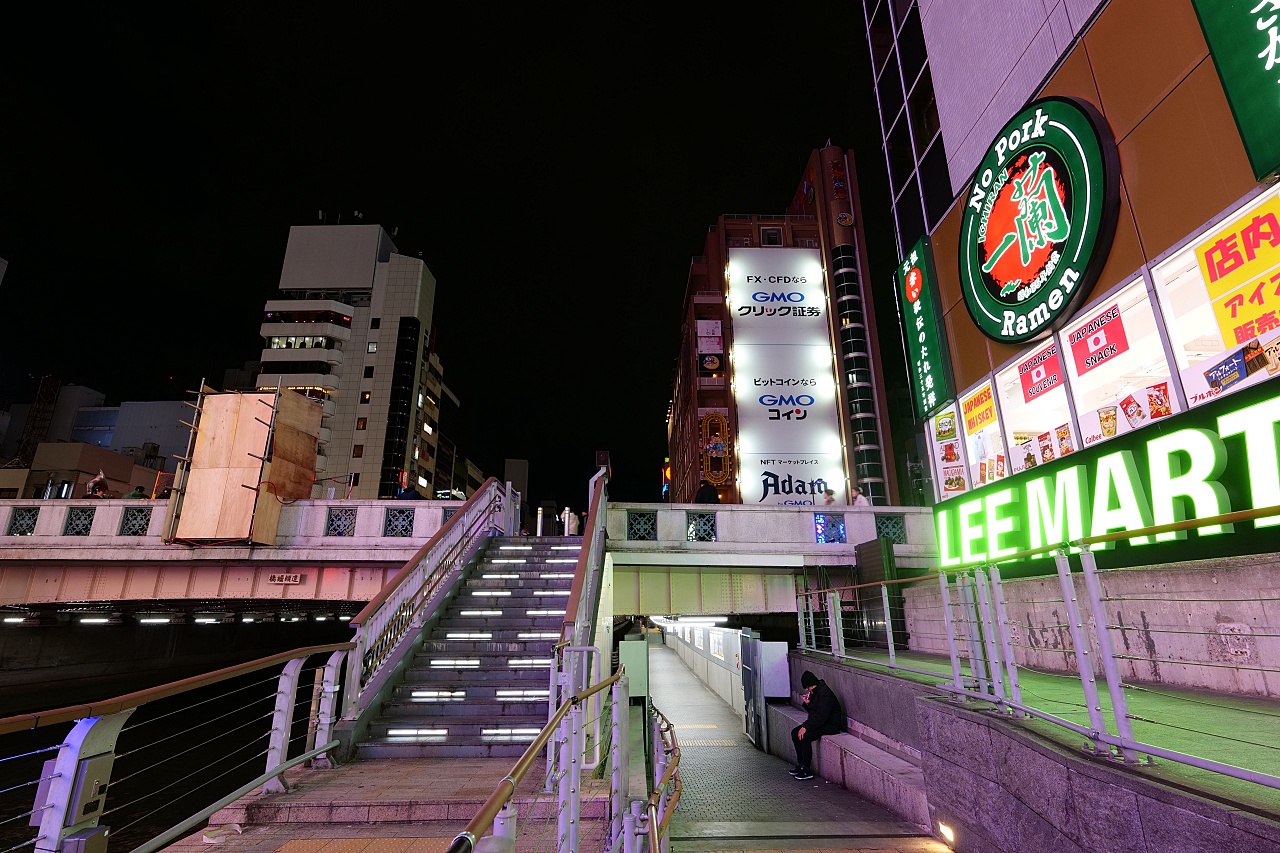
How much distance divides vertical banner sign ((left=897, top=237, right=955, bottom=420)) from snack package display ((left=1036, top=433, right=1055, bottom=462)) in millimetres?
2809

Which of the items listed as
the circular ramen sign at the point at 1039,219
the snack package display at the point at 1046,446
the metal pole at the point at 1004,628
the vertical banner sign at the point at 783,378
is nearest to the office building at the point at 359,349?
the vertical banner sign at the point at 783,378

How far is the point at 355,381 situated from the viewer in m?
59.2

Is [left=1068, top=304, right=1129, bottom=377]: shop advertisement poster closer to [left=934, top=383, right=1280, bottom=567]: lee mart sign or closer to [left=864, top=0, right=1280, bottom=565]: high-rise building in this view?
[left=864, top=0, right=1280, bottom=565]: high-rise building

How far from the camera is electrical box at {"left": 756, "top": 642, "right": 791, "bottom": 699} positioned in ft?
38.3

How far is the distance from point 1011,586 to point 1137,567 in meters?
2.83

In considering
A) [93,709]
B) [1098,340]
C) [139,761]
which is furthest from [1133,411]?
[139,761]

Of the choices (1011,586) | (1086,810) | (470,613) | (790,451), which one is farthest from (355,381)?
(1086,810)

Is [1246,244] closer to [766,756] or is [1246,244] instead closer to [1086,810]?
[1086,810]

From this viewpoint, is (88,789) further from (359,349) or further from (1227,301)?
(359,349)

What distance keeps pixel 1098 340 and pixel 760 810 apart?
28.6 feet

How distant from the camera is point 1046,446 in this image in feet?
34.9

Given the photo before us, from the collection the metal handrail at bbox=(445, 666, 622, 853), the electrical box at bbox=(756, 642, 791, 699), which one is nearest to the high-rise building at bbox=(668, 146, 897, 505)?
the electrical box at bbox=(756, 642, 791, 699)

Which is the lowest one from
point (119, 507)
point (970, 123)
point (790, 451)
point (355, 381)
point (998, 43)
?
point (119, 507)

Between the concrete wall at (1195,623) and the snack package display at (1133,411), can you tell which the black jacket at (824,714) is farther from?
the snack package display at (1133,411)
